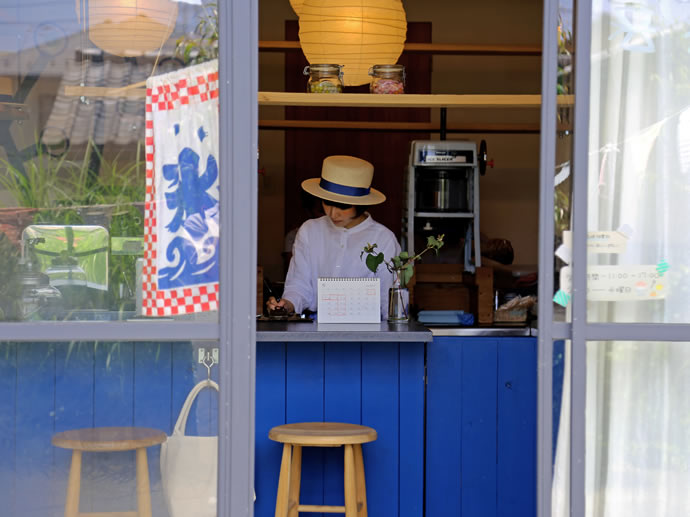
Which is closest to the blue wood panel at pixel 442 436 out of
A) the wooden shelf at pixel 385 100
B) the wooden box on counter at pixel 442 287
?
the wooden box on counter at pixel 442 287

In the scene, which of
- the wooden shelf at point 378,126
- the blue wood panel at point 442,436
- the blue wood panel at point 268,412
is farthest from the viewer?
the wooden shelf at point 378,126

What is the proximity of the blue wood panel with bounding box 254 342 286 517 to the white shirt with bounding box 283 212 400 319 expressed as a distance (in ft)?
3.97

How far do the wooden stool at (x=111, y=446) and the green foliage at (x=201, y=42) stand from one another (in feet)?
3.37

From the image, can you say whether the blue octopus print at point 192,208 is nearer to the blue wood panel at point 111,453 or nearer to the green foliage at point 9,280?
the blue wood panel at point 111,453

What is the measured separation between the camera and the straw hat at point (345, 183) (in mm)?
4762

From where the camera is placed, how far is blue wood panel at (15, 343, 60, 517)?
240cm

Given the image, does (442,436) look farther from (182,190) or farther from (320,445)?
(182,190)

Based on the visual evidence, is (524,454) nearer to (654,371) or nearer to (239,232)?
(654,371)

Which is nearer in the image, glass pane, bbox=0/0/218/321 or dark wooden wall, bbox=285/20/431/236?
glass pane, bbox=0/0/218/321

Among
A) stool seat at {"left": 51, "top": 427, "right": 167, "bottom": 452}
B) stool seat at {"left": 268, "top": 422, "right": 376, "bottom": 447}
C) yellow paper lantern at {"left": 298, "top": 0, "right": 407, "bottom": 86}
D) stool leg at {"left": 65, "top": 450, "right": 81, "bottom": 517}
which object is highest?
yellow paper lantern at {"left": 298, "top": 0, "right": 407, "bottom": 86}

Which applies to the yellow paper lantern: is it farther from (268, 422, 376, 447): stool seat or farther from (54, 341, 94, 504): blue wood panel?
(54, 341, 94, 504): blue wood panel

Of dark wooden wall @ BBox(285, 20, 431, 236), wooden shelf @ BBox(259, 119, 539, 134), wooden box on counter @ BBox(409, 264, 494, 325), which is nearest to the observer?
wooden box on counter @ BBox(409, 264, 494, 325)

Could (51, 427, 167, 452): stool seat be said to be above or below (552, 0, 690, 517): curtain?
below

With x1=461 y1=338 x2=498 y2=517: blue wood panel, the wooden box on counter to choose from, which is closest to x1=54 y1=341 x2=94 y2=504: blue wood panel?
x1=461 y1=338 x2=498 y2=517: blue wood panel
